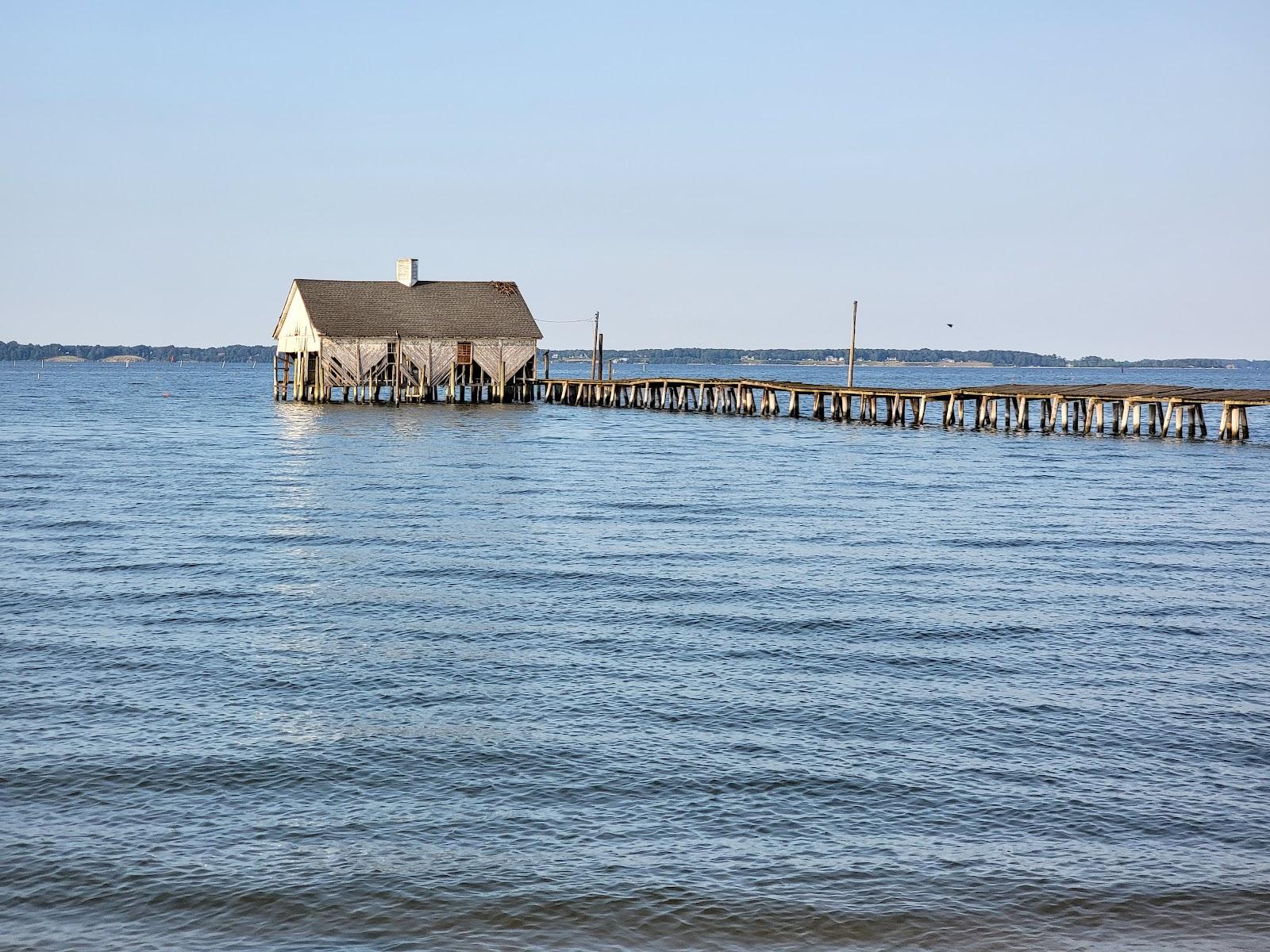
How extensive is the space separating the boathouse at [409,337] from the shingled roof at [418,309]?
0.04m

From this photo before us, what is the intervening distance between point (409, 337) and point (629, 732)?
211 feet

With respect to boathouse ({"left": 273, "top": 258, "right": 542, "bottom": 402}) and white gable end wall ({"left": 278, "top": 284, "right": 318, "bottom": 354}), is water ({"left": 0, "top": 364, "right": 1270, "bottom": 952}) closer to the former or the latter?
boathouse ({"left": 273, "top": 258, "right": 542, "bottom": 402})

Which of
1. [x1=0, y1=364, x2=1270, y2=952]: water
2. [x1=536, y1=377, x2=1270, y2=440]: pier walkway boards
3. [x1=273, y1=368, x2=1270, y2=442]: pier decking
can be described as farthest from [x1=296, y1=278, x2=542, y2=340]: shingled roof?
[x1=0, y1=364, x2=1270, y2=952]: water

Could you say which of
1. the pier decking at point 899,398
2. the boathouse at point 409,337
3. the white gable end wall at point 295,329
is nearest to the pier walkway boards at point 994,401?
the pier decking at point 899,398

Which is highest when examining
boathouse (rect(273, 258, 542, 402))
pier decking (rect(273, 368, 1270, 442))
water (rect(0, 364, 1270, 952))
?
boathouse (rect(273, 258, 542, 402))

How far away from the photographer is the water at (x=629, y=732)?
849 centimetres

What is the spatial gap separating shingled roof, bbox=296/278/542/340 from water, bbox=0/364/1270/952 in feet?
156

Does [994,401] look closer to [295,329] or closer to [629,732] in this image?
Answer: [295,329]

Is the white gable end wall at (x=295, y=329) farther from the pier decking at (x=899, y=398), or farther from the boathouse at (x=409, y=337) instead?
the pier decking at (x=899, y=398)

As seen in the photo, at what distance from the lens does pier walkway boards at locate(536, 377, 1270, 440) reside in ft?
174

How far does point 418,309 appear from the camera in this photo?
249 ft

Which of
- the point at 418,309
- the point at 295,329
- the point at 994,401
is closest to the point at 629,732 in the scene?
the point at 994,401

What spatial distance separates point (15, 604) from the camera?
1698 cm

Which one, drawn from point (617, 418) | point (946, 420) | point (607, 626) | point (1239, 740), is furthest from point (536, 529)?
point (617, 418)
